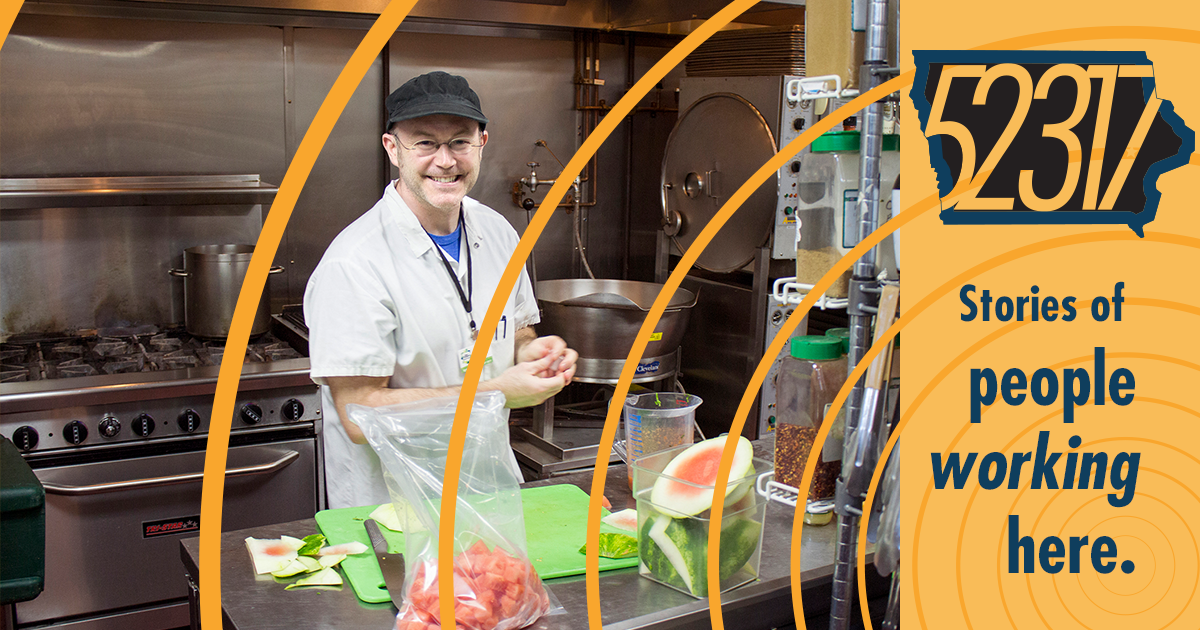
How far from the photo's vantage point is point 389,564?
126 cm

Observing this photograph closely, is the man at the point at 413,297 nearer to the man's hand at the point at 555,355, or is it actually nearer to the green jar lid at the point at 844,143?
the man's hand at the point at 555,355

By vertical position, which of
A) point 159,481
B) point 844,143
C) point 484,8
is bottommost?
point 159,481

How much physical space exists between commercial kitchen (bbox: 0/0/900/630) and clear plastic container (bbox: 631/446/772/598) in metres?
0.11

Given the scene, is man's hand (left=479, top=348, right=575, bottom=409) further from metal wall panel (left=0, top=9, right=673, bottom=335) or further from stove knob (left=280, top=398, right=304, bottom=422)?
metal wall panel (left=0, top=9, right=673, bottom=335)

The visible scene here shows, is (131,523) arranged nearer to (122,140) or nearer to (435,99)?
(122,140)

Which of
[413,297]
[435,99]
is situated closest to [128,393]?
[413,297]

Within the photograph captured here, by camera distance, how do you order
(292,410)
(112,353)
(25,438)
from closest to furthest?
(25,438) → (292,410) → (112,353)

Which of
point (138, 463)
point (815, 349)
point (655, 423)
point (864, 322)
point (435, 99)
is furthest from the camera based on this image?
point (138, 463)

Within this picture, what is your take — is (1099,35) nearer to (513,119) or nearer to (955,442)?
(955,442)

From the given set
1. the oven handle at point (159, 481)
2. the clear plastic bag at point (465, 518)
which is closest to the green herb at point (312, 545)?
the clear plastic bag at point (465, 518)

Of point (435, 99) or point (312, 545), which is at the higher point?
point (435, 99)

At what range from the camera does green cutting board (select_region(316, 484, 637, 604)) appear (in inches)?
50.1

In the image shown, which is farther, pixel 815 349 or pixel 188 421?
pixel 188 421

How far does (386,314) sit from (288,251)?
58.7 inches
